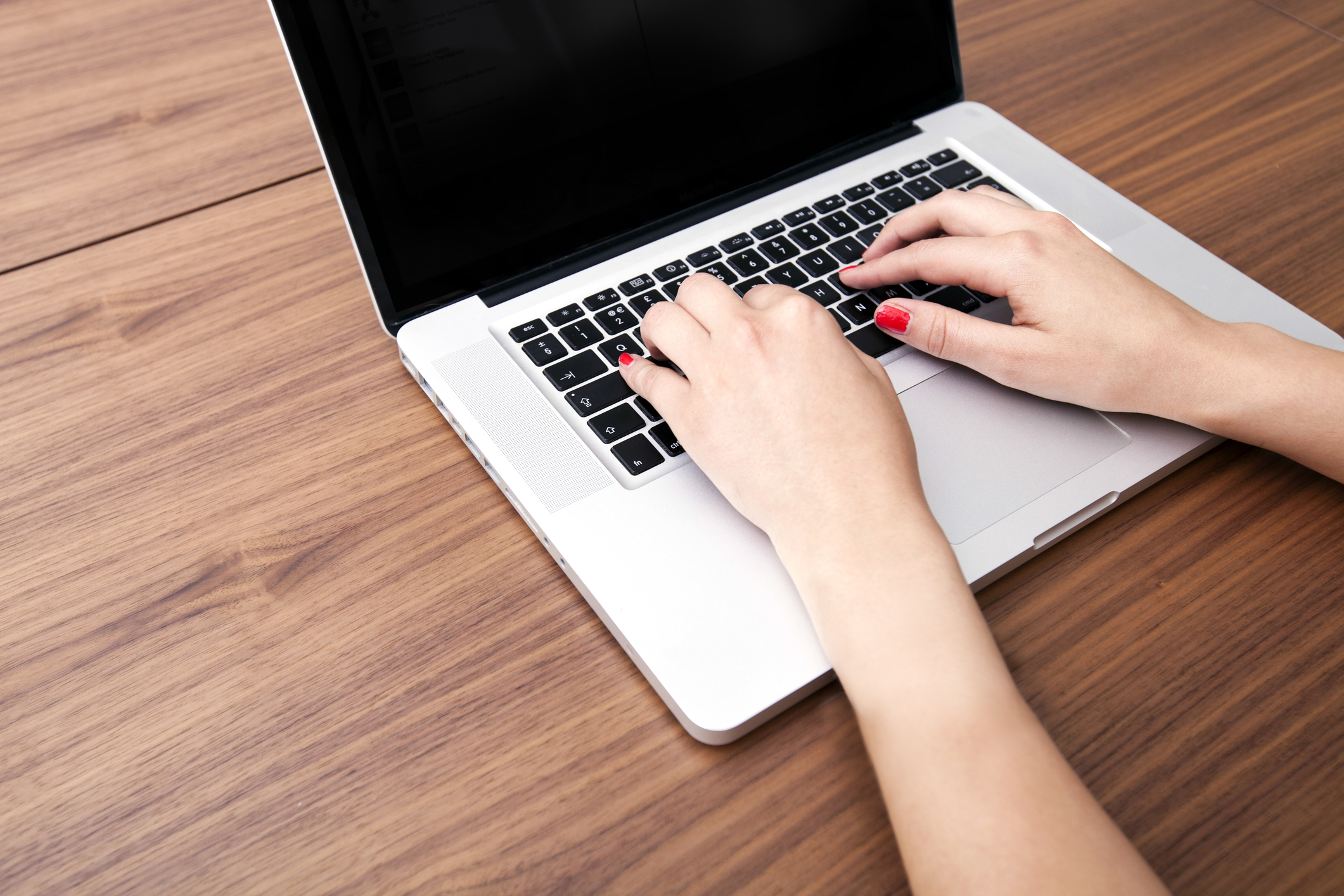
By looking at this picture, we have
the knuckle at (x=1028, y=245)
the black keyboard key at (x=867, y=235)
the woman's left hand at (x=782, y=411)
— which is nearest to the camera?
the woman's left hand at (x=782, y=411)

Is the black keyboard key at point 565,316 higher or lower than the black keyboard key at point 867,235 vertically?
higher

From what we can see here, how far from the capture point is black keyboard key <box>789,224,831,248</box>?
0.72 meters

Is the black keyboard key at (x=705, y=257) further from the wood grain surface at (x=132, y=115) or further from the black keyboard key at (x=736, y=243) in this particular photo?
the wood grain surface at (x=132, y=115)

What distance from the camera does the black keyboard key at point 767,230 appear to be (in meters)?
0.72

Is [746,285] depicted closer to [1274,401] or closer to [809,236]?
[809,236]

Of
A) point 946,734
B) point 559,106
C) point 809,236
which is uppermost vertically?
point 559,106

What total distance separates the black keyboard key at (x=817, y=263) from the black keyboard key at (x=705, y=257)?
6 cm

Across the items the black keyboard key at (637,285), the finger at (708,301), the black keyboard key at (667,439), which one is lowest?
the black keyboard key at (667,439)

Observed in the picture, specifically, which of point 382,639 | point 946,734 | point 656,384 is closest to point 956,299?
point 656,384

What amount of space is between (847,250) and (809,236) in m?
0.03

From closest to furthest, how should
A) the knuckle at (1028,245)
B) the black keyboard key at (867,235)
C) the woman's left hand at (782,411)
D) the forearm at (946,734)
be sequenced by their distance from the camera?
the forearm at (946,734) < the woman's left hand at (782,411) < the knuckle at (1028,245) < the black keyboard key at (867,235)

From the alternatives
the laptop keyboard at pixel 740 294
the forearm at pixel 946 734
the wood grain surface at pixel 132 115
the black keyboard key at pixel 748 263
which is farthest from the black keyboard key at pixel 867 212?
the wood grain surface at pixel 132 115

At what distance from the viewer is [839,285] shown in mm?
689

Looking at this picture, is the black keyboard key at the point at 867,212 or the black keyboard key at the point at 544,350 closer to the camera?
the black keyboard key at the point at 544,350
